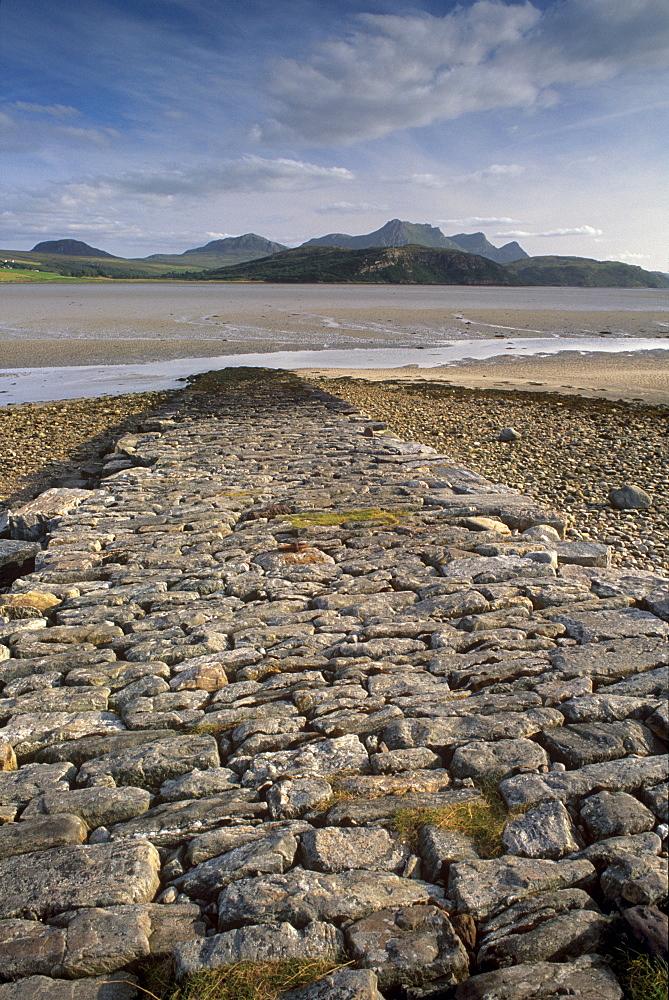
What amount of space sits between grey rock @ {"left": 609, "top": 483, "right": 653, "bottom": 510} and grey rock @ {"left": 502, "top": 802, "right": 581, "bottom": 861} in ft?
27.6

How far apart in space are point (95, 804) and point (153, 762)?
356 millimetres

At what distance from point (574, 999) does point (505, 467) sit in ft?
36.6

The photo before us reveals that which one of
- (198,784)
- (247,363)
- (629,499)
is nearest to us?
(198,784)

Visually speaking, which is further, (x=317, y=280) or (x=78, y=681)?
(x=317, y=280)

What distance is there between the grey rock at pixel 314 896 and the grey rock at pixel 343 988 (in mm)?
229

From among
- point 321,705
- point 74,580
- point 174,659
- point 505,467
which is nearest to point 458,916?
point 321,705

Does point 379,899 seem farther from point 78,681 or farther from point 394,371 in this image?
point 394,371

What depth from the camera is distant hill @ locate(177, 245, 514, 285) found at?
17338 centimetres

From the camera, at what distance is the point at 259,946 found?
7.69 ft

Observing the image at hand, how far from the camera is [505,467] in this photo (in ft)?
41.7

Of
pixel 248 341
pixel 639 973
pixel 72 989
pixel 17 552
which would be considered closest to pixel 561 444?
pixel 17 552

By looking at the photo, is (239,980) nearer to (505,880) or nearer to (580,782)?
(505,880)

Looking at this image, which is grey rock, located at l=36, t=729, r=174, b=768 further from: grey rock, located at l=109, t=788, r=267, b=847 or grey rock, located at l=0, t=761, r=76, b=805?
grey rock, located at l=109, t=788, r=267, b=847

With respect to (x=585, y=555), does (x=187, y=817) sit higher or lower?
lower
